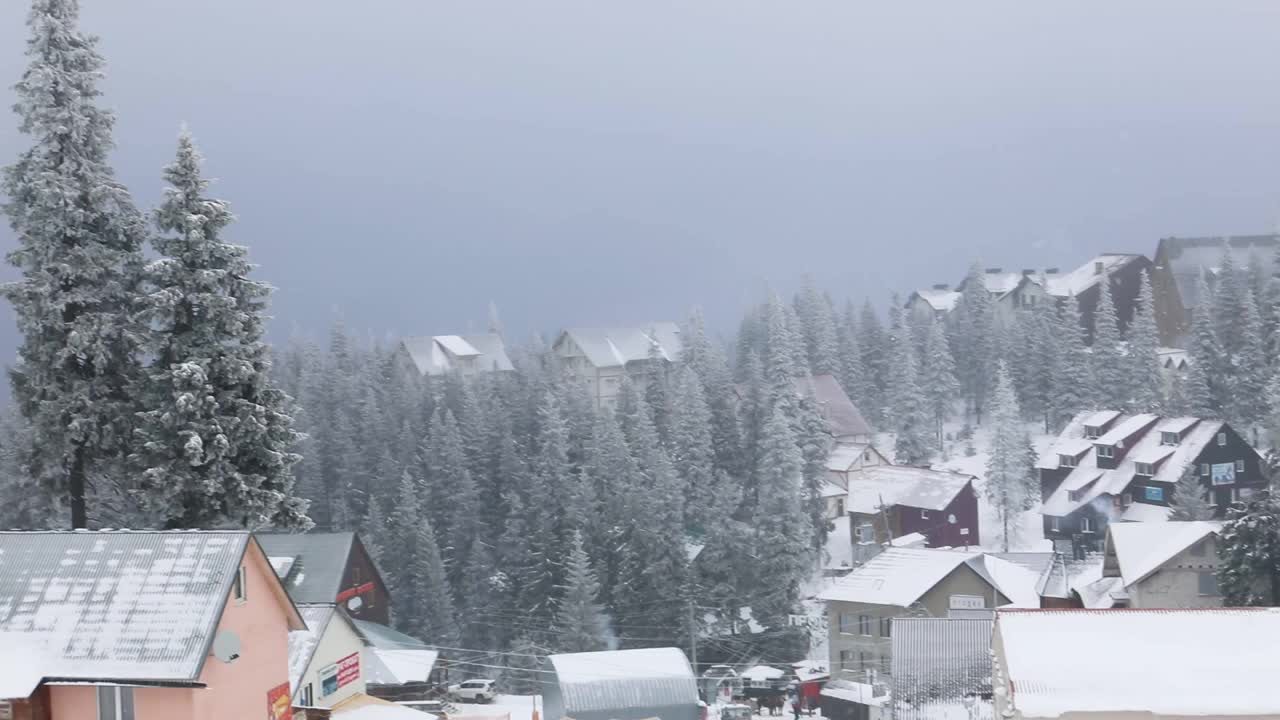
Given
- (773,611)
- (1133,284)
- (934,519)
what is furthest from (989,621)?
(1133,284)

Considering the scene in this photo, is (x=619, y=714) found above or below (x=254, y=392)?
below

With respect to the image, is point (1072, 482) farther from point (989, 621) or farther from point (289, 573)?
point (289, 573)

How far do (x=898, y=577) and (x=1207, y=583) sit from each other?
1229 cm

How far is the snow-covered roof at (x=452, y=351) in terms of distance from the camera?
343 feet

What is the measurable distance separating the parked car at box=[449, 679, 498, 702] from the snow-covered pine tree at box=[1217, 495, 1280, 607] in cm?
2598

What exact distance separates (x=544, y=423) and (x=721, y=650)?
699 inches

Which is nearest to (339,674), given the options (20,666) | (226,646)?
(226,646)

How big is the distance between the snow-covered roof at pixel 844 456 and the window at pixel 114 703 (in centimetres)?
5561

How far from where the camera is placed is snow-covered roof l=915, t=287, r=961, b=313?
371 ft

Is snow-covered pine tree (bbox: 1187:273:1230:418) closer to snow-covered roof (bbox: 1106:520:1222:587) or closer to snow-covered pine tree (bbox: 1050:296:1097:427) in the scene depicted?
snow-covered pine tree (bbox: 1050:296:1097:427)

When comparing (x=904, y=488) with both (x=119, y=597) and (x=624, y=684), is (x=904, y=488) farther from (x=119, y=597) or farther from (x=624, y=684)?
(x=119, y=597)

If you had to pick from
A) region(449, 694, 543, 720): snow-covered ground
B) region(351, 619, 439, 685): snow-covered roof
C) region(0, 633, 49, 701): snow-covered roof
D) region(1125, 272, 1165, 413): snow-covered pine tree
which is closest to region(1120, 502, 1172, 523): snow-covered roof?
region(1125, 272, 1165, 413): snow-covered pine tree

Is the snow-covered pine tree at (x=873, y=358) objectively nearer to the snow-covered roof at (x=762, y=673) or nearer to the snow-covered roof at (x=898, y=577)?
the snow-covered roof at (x=898, y=577)

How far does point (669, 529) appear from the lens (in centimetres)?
5575
